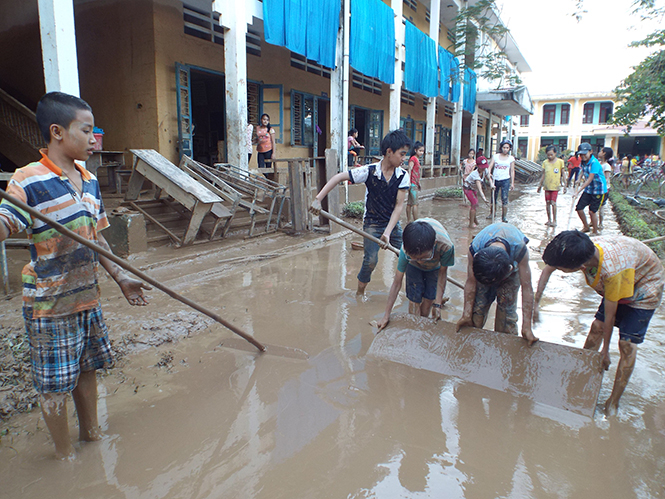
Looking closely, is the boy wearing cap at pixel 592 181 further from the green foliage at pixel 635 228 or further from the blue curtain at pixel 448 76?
the blue curtain at pixel 448 76

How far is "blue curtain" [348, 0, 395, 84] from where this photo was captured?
34.2 feet

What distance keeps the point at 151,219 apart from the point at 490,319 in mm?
4260

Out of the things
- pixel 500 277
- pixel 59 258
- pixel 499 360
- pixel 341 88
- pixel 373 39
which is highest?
pixel 373 39

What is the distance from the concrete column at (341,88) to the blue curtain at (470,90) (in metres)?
9.77

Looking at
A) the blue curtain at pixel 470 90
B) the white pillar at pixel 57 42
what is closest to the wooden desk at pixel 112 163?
the white pillar at pixel 57 42

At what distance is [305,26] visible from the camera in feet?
28.9

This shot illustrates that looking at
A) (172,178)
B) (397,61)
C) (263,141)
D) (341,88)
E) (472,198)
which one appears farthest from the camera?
(397,61)

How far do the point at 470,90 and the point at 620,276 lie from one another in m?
18.2

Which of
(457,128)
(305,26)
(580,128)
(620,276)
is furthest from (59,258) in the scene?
(580,128)

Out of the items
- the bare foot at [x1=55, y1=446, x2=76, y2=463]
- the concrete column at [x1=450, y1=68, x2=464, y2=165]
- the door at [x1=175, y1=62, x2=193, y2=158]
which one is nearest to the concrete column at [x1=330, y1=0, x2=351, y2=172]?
the door at [x1=175, y1=62, x2=193, y2=158]

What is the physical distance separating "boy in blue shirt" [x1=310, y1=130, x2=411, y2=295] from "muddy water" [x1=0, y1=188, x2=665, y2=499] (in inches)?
42.5

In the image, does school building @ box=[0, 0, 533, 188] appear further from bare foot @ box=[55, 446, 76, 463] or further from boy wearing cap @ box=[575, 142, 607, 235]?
boy wearing cap @ box=[575, 142, 607, 235]

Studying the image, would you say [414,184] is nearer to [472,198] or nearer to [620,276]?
[472,198]

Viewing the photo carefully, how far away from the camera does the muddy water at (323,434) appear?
2.01 meters
